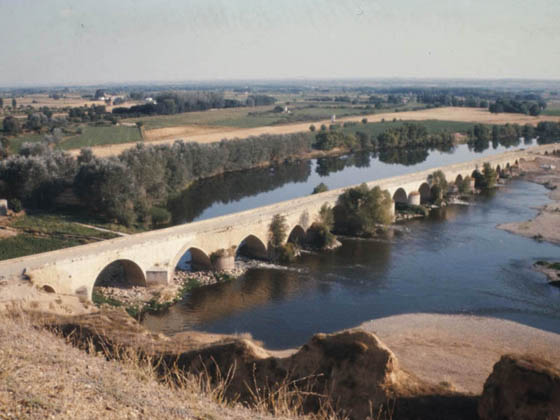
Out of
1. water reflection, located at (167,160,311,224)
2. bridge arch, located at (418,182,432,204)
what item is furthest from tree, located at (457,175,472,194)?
water reflection, located at (167,160,311,224)

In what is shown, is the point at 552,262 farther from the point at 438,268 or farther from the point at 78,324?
the point at 78,324

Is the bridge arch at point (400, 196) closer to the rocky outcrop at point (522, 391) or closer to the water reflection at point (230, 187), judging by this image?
the water reflection at point (230, 187)

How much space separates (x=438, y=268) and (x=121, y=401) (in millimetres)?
20177

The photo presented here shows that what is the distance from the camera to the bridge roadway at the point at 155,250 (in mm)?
18953

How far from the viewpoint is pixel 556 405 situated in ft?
30.7

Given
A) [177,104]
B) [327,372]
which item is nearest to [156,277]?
[327,372]

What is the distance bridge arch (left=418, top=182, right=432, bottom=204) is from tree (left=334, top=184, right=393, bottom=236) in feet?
30.8

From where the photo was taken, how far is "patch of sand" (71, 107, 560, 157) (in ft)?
194

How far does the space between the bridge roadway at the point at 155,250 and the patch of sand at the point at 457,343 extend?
8279 mm

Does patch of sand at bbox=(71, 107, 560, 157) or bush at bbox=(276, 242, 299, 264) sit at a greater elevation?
patch of sand at bbox=(71, 107, 560, 157)

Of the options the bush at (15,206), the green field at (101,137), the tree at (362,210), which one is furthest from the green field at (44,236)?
→ the green field at (101,137)

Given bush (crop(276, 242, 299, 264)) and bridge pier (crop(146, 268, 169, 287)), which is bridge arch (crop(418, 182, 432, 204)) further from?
bridge pier (crop(146, 268, 169, 287))

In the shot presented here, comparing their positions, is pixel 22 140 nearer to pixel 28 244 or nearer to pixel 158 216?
pixel 158 216

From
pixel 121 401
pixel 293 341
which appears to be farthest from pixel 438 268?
pixel 121 401
